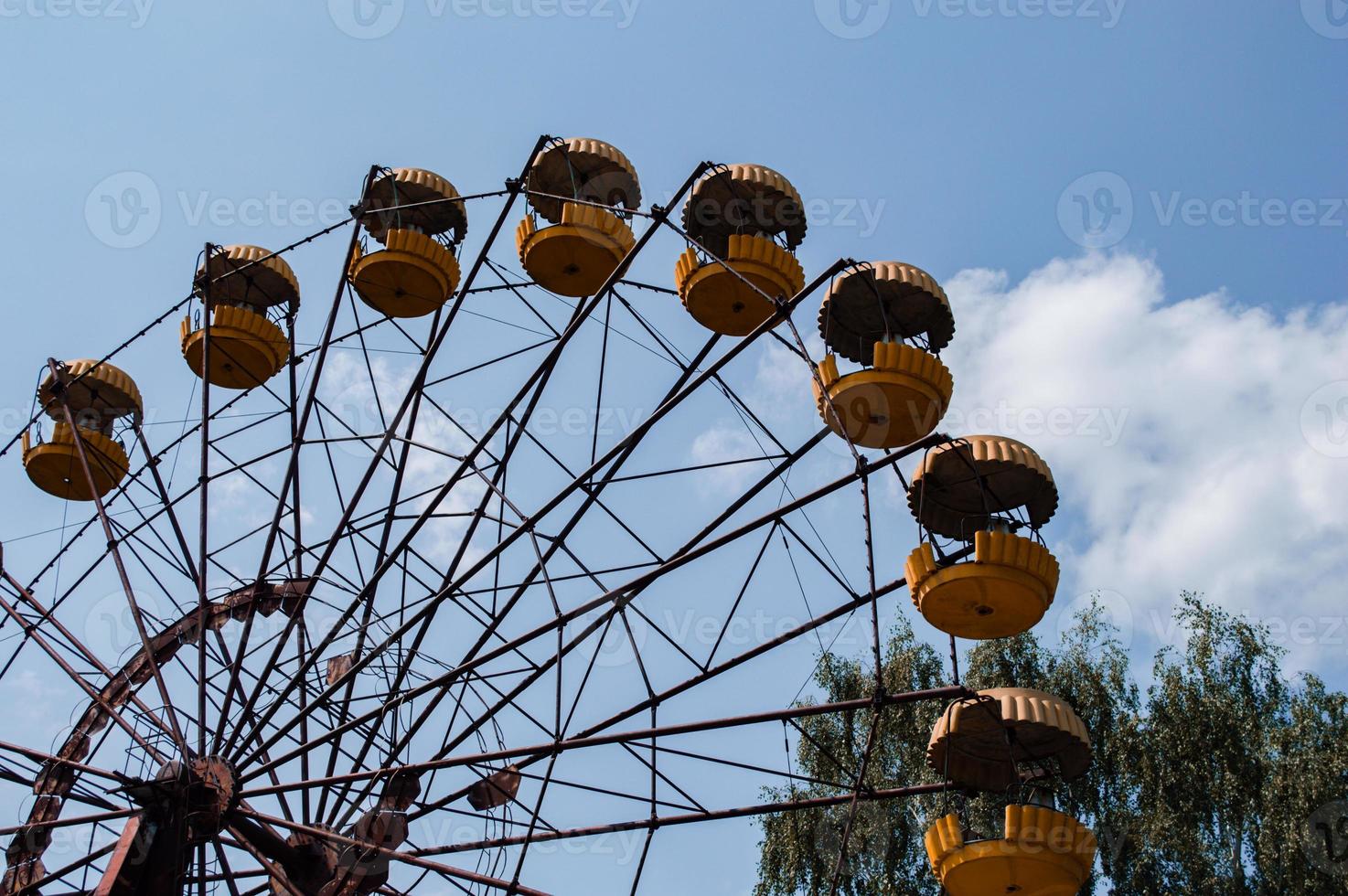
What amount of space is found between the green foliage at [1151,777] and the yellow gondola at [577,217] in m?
8.31

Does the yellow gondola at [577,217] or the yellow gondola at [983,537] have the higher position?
the yellow gondola at [577,217]

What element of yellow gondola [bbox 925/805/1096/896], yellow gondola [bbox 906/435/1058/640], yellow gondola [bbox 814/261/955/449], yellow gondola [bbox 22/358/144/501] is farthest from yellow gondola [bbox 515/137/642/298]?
yellow gondola [bbox 925/805/1096/896]

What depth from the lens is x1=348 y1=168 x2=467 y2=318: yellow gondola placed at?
18.7m

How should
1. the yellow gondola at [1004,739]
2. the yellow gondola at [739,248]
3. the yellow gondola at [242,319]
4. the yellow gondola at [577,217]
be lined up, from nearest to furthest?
the yellow gondola at [1004,739], the yellow gondola at [739,248], the yellow gondola at [577,217], the yellow gondola at [242,319]

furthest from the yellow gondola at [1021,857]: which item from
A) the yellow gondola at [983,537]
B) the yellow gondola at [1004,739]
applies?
the yellow gondola at [983,537]

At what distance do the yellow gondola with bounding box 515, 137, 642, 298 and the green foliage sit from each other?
8.31 meters

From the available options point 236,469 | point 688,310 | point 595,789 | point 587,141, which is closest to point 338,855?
point 595,789

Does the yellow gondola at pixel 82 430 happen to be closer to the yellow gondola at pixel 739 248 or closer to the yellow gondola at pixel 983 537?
the yellow gondola at pixel 739 248

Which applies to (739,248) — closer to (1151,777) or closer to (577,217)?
(577,217)

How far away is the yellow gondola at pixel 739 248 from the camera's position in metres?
16.1

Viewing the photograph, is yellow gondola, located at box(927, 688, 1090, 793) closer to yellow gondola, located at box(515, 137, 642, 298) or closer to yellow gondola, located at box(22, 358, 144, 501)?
yellow gondola, located at box(515, 137, 642, 298)

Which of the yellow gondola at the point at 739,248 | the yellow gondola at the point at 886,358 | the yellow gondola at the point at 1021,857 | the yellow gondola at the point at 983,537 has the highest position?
the yellow gondola at the point at 739,248

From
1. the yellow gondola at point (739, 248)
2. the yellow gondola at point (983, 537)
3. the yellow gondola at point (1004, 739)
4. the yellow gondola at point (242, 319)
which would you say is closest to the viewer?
the yellow gondola at point (983, 537)

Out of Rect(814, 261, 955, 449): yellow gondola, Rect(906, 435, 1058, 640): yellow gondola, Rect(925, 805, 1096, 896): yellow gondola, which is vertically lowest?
Rect(925, 805, 1096, 896): yellow gondola
